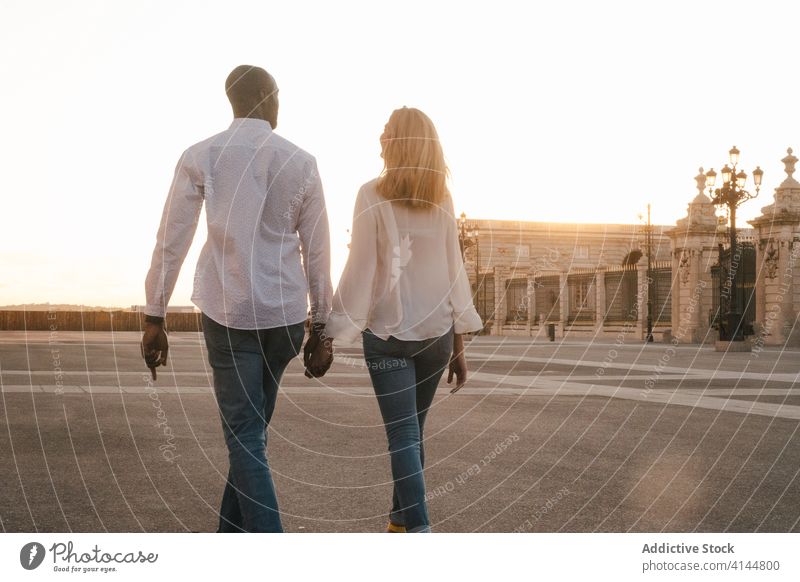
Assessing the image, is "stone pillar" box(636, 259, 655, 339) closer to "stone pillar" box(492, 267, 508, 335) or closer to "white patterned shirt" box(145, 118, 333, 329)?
"stone pillar" box(492, 267, 508, 335)

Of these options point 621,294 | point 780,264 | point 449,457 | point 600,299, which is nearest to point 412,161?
point 449,457

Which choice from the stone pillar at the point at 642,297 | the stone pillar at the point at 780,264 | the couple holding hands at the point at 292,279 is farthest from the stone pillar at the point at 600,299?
the couple holding hands at the point at 292,279

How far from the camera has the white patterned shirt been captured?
341 cm

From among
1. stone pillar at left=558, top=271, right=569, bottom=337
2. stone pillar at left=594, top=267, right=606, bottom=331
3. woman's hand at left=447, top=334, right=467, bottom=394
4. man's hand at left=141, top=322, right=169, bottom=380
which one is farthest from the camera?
stone pillar at left=558, top=271, right=569, bottom=337

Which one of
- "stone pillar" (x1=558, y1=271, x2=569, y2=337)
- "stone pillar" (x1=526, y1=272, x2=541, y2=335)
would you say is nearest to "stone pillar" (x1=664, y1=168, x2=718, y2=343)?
"stone pillar" (x1=558, y1=271, x2=569, y2=337)

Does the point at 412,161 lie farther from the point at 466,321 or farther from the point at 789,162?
the point at 789,162

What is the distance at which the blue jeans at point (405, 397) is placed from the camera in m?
3.70

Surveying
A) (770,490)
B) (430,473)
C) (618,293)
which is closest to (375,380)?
(430,473)

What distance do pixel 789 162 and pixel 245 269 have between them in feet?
101

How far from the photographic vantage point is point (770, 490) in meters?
5.62

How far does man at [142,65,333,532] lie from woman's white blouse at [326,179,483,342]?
0.64 ft

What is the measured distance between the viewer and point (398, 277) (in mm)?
3729

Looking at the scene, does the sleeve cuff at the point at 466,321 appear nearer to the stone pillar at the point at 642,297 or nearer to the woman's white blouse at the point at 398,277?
the woman's white blouse at the point at 398,277

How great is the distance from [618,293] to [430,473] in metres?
36.0
